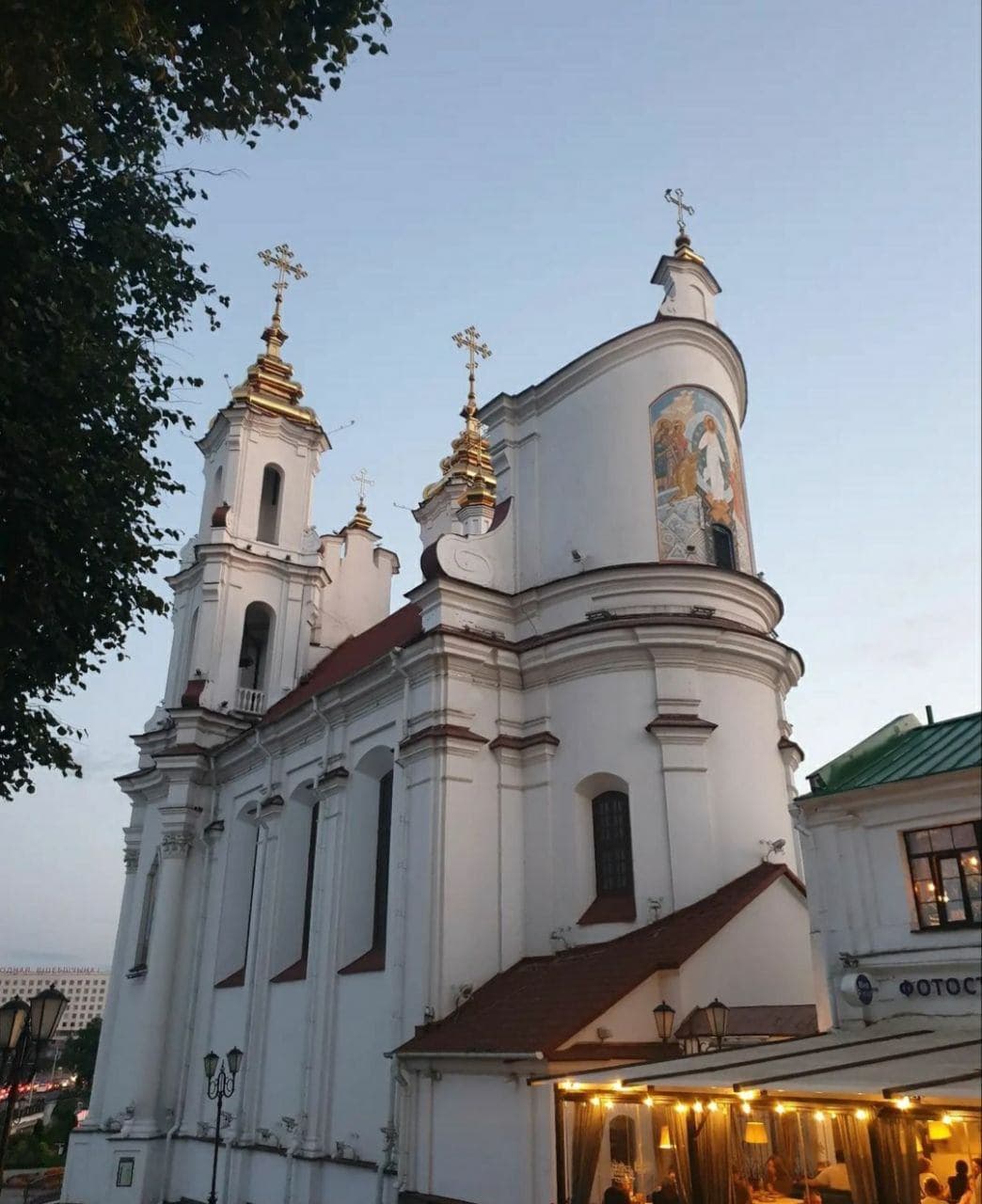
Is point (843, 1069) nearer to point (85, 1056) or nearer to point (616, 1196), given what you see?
point (616, 1196)

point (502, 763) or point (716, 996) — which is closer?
point (716, 996)

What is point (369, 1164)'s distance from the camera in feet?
51.0

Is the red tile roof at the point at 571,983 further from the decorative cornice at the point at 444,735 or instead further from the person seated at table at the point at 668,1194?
the decorative cornice at the point at 444,735

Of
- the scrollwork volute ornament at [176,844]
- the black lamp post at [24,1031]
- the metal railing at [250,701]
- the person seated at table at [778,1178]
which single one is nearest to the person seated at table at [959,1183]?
the person seated at table at [778,1178]

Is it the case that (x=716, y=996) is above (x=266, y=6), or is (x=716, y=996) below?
below

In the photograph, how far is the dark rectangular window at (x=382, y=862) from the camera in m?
18.4

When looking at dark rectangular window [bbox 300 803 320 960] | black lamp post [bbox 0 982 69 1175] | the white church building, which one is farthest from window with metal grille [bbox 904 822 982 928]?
dark rectangular window [bbox 300 803 320 960]

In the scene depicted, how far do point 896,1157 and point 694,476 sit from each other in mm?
12219

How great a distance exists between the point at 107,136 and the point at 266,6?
282 cm

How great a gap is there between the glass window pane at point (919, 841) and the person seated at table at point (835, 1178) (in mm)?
3065

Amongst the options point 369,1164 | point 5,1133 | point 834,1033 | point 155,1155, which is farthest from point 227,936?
point 834,1033

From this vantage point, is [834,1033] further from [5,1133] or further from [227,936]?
[227,936]

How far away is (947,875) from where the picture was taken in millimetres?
10594

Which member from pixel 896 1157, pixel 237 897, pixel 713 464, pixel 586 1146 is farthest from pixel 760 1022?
pixel 237 897
